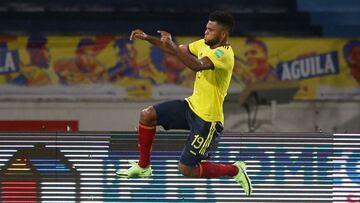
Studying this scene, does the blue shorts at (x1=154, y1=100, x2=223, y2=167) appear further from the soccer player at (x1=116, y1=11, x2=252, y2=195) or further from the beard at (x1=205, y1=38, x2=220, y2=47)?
the beard at (x1=205, y1=38, x2=220, y2=47)

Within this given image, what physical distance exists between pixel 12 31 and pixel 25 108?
1845 mm

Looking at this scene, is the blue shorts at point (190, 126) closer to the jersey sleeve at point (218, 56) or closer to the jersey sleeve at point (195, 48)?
the jersey sleeve at point (195, 48)

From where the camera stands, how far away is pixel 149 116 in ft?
22.3

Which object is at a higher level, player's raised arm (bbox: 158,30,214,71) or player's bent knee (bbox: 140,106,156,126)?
player's raised arm (bbox: 158,30,214,71)

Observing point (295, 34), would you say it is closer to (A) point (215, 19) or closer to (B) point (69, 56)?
(B) point (69, 56)

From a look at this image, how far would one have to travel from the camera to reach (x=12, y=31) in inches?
514

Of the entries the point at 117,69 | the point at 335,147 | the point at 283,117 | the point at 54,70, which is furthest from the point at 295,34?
the point at 335,147

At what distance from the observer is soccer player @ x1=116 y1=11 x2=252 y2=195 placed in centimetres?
657

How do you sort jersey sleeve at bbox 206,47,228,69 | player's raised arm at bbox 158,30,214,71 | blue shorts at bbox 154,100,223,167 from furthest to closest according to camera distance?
blue shorts at bbox 154,100,223,167 → jersey sleeve at bbox 206,47,228,69 → player's raised arm at bbox 158,30,214,71

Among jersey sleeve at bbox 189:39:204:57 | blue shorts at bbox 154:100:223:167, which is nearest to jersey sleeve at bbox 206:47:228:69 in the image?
jersey sleeve at bbox 189:39:204:57

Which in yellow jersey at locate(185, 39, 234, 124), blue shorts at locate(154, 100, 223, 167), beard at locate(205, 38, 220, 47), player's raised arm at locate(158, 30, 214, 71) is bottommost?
blue shorts at locate(154, 100, 223, 167)

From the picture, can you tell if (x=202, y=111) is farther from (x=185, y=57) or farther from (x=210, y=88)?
(x=185, y=57)

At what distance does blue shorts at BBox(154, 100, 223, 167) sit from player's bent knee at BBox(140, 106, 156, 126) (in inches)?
1.3

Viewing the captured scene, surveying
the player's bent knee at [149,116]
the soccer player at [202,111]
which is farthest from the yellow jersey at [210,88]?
the player's bent knee at [149,116]
